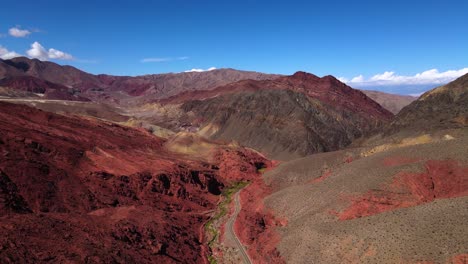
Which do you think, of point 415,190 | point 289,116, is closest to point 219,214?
point 415,190

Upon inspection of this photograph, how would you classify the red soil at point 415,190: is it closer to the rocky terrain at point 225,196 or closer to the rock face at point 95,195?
the rocky terrain at point 225,196

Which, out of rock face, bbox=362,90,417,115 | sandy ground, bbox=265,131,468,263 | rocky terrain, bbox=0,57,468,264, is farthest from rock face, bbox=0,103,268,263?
rock face, bbox=362,90,417,115

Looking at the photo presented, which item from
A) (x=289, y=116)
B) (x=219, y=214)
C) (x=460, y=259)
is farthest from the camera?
(x=289, y=116)

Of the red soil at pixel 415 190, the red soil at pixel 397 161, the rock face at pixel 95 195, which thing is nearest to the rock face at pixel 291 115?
the rock face at pixel 95 195

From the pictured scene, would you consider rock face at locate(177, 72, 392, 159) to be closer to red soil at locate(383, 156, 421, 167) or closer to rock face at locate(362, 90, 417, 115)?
red soil at locate(383, 156, 421, 167)

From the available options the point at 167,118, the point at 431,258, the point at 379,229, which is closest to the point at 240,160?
the point at 379,229

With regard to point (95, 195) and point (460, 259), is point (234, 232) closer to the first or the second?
point (95, 195)

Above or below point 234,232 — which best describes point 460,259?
above
